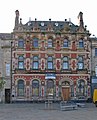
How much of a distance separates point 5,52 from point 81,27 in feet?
45.3

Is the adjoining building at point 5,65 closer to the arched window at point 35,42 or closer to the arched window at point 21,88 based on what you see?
the arched window at point 21,88

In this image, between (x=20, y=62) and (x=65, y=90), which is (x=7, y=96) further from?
(x=65, y=90)

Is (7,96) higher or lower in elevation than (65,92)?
lower

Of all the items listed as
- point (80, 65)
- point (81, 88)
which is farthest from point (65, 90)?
point (80, 65)

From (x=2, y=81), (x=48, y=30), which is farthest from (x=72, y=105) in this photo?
(x=48, y=30)

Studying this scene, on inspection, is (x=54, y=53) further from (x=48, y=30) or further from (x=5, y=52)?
(x=5, y=52)

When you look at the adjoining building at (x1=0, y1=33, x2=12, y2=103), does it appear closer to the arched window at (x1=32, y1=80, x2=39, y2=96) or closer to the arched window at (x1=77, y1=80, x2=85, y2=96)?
the arched window at (x1=32, y1=80, x2=39, y2=96)

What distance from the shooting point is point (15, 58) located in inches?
2254

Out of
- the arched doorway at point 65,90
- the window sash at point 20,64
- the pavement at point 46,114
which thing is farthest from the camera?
the window sash at point 20,64

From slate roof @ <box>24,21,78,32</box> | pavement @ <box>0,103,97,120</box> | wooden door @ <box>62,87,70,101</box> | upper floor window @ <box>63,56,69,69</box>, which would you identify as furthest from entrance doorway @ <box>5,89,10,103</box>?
pavement @ <box>0,103,97,120</box>

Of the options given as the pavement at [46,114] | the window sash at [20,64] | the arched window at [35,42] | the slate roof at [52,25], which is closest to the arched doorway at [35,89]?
the window sash at [20,64]

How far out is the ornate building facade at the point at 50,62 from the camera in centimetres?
5672

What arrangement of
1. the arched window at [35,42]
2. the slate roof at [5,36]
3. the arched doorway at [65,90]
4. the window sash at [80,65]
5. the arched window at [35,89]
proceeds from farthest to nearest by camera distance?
the slate roof at [5,36] → the arched window at [35,42] → the window sash at [80,65] → the arched doorway at [65,90] → the arched window at [35,89]

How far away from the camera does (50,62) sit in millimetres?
57656
